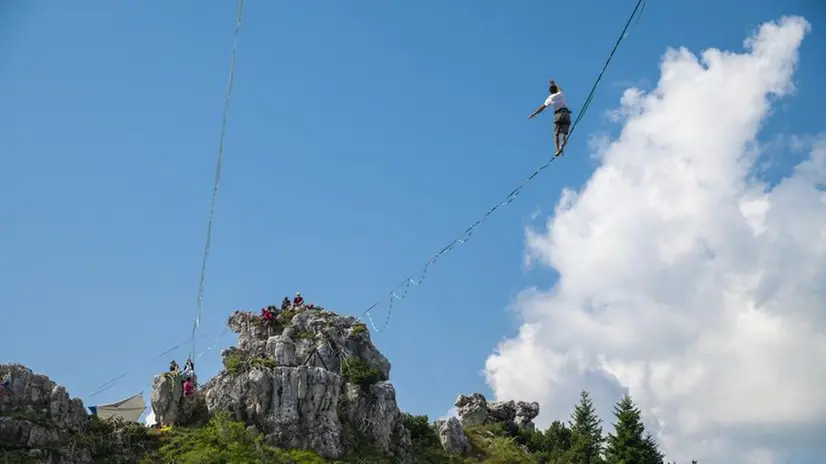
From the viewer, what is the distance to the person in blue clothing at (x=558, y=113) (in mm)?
22109

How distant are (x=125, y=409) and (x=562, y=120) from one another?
128 ft

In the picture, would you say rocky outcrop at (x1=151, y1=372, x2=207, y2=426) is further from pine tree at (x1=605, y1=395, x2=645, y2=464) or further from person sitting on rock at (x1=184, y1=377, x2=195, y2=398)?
pine tree at (x1=605, y1=395, x2=645, y2=464)

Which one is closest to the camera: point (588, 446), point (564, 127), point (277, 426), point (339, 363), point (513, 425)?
point (564, 127)

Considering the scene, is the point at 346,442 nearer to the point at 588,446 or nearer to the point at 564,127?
the point at 588,446

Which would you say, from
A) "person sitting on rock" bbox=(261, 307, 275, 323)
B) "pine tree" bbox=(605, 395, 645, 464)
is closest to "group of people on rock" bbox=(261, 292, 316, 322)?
"person sitting on rock" bbox=(261, 307, 275, 323)

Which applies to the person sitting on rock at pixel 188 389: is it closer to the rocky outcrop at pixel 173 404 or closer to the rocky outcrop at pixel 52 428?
the rocky outcrop at pixel 173 404

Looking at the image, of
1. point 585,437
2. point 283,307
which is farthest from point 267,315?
point 585,437

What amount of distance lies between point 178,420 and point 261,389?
5526 mm

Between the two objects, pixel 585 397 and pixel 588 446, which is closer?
pixel 588 446

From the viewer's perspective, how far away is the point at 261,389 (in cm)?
5053

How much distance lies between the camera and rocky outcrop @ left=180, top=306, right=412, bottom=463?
49688 millimetres

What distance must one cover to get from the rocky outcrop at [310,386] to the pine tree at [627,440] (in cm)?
1405

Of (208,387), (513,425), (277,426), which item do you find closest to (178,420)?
(208,387)

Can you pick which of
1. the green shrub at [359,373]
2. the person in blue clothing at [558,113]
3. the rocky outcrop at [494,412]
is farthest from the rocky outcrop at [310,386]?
the person in blue clothing at [558,113]
